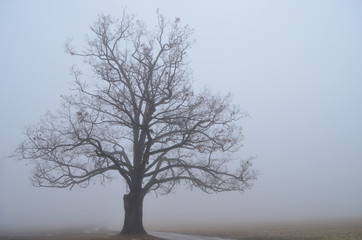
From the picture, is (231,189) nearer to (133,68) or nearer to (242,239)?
(242,239)

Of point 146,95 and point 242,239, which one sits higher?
point 146,95

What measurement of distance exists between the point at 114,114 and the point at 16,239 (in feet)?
41.4

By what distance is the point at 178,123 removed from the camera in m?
29.5

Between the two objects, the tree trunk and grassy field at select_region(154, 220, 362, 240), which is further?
the tree trunk

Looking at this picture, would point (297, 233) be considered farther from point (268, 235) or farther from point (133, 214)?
point (133, 214)

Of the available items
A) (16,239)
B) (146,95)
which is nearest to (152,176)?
(146,95)

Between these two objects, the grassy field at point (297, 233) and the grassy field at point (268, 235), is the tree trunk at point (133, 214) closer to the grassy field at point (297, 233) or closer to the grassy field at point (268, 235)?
the grassy field at point (268, 235)

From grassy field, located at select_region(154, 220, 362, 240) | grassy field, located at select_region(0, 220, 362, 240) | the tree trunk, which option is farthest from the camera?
the tree trunk

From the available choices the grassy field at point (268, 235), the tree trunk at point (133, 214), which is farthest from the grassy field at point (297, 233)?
the tree trunk at point (133, 214)

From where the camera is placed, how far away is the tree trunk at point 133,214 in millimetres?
30455

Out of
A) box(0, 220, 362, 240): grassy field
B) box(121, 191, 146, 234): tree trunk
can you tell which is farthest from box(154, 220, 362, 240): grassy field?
box(121, 191, 146, 234): tree trunk

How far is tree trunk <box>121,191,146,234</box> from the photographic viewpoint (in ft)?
99.9

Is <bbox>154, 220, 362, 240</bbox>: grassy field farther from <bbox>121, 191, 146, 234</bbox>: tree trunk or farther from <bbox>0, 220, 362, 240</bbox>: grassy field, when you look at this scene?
<bbox>121, 191, 146, 234</bbox>: tree trunk

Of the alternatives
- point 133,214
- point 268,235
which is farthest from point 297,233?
point 133,214
